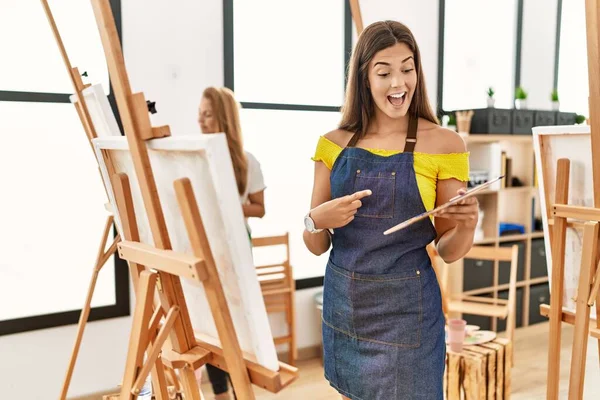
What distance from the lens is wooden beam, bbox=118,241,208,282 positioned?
1.03 meters

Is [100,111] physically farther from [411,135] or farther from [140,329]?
[411,135]

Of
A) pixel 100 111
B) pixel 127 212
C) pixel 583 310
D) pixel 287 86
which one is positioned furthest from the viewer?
pixel 287 86

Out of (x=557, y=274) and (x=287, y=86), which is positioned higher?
(x=287, y=86)

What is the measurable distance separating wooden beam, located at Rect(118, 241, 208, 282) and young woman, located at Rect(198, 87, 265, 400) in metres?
1.21

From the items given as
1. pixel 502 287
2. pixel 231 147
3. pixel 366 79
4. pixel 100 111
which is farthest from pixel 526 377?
pixel 100 111

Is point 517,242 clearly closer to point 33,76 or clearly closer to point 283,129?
point 283,129

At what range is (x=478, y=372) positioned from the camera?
236cm

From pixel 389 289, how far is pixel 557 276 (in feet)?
2.10

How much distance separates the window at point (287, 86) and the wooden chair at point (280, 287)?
0.23 metres

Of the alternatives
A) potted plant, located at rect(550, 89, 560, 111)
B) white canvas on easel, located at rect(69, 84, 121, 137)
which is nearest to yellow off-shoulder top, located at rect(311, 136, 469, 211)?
white canvas on easel, located at rect(69, 84, 121, 137)

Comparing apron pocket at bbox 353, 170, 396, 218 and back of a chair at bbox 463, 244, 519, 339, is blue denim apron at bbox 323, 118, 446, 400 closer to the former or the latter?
apron pocket at bbox 353, 170, 396, 218

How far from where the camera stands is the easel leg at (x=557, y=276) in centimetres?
162

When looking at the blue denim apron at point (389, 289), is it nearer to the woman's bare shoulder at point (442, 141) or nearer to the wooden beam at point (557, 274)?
the woman's bare shoulder at point (442, 141)

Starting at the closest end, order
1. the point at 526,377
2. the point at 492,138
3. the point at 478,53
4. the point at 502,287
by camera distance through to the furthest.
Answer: the point at 526,377
the point at 492,138
the point at 502,287
the point at 478,53
